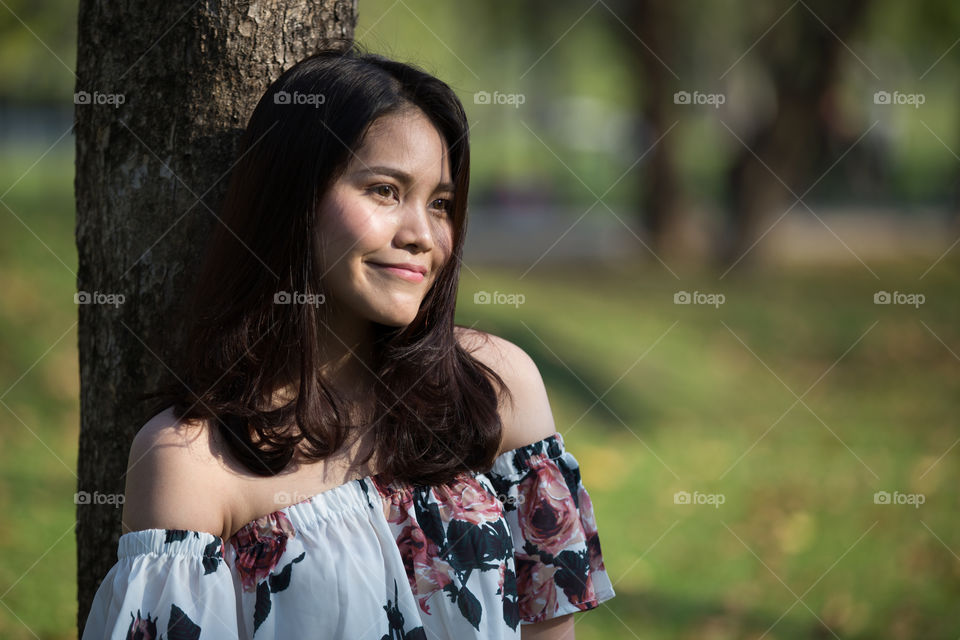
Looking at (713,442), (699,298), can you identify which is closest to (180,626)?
(713,442)

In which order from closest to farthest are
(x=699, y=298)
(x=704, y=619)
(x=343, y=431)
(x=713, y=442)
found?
(x=343, y=431) → (x=704, y=619) → (x=713, y=442) → (x=699, y=298)

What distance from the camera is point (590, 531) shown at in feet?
6.47

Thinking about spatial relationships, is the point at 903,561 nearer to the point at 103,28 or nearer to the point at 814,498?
the point at 814,498

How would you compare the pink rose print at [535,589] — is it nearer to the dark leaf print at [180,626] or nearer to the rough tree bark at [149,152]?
the dark leaf print at [180,626]

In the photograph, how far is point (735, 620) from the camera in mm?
4098

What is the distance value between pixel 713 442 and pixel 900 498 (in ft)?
3.93

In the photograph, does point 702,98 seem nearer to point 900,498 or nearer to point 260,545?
point 900,498

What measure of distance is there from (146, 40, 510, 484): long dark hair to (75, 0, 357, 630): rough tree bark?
0.68 ft

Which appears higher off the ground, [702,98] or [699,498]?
[702,98]

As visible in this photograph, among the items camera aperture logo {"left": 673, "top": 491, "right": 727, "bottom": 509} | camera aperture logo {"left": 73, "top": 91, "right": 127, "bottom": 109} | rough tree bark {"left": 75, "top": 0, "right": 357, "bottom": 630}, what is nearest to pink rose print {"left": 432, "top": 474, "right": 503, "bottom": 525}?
rough tree bark {"left": 75, "top": 0, "right": 357, "bottom": 630}

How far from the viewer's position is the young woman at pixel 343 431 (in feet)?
5.32

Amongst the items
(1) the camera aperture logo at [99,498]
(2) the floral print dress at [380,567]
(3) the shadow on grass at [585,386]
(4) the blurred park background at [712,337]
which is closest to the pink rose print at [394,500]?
(2) the floral print dress at [380,567]

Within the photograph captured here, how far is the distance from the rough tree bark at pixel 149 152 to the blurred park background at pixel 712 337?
0.32 metres

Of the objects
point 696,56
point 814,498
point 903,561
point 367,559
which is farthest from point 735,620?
point 696,56
